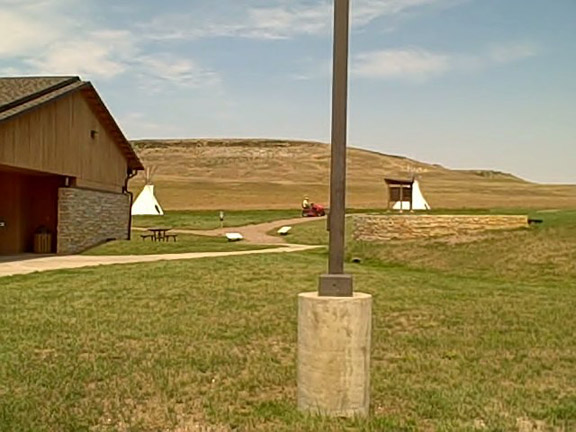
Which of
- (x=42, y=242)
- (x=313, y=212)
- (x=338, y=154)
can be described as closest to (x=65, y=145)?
(x=42, y=242)

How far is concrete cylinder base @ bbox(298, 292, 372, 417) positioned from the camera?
5.23 metres

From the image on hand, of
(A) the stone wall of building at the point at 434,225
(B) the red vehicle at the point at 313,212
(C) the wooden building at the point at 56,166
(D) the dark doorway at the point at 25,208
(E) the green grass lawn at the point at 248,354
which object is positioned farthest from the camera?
(B) the red vehicle at the point at 313,212

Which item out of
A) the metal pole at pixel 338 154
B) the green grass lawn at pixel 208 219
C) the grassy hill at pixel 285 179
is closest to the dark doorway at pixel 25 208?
the green grass lawn at pixel 208 219

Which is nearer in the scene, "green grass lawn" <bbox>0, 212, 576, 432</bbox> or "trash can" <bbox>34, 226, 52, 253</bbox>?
"green grass lawn" <bbox>0, 212, 576, 432</bbox>

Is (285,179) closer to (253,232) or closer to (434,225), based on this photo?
(253,232)

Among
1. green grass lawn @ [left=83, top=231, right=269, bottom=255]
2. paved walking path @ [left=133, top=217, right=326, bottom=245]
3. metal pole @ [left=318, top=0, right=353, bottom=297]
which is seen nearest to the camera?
metal pole @ [left=318, top=0, right=353, bottom=297]

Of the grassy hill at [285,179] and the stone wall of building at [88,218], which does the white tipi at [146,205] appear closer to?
the grassy hill at [285,179]

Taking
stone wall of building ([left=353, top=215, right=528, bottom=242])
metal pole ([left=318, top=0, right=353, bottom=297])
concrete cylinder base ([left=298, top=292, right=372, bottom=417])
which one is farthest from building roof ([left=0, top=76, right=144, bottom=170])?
concrete cylinder base ([left=298, top=292, right=372, bottom=417])

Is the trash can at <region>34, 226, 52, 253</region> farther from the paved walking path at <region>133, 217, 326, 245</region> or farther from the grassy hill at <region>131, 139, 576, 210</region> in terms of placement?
the grassy hill at <region>131, 139, 576, 210</region>

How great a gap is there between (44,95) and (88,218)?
5.02 meters

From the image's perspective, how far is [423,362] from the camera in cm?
733

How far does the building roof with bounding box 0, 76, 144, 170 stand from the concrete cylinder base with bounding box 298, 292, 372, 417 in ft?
49.0

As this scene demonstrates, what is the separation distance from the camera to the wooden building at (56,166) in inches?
804

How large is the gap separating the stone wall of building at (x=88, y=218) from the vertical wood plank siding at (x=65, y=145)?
1.44 ft
